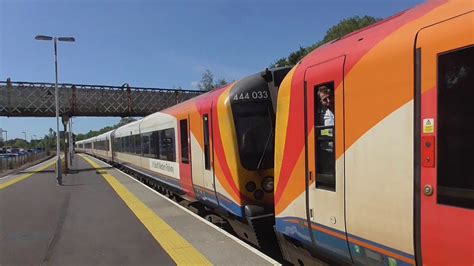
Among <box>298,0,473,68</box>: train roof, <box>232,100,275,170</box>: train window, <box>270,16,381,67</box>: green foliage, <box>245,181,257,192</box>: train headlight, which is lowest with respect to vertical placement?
<box>245,181,257,192</box>: train headlight

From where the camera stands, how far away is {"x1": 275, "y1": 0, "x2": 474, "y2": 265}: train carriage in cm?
294

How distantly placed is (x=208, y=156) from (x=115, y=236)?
→ 7.11 feet

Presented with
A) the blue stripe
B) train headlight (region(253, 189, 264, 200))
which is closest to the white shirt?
the blue stripe

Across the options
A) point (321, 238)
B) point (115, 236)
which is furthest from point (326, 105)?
point (115, 236)

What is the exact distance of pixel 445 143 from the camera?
9.83 ft

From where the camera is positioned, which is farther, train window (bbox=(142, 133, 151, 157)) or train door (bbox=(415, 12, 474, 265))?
train window (bbox=(142, 133, 151, 157))

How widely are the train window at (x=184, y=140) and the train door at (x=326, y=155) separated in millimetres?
5732

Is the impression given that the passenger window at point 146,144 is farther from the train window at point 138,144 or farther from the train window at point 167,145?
the train window at point 167,145

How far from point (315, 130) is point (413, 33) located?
1.44 meters

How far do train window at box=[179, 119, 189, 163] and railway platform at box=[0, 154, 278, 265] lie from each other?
1181 mm

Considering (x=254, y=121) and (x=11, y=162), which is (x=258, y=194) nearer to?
(x=254, y=121)

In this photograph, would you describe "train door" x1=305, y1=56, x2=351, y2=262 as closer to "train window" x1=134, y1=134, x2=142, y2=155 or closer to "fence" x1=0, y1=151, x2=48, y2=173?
"train window" x1=134, y1=134, x2=142, y2=155

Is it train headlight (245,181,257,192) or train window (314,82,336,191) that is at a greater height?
train window (314,82,336,191)

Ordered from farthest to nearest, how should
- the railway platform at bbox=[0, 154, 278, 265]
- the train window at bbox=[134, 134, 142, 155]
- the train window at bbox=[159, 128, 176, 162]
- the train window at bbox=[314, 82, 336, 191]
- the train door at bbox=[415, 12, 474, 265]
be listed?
the train window at bbox=[134, 134, 142, 155] < the train window at bbox=[159, 128, 176, 162] < the railway platform at bbox=[0, 154, 278, 265] < the train window at bbox=[314, 82, 336, 191] < the train door at bbox=[415, 12, 474, 265]
